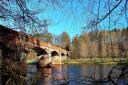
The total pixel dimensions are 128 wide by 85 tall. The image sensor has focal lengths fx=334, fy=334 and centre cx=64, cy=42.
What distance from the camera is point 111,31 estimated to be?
3955 mm

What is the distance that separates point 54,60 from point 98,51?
50942mm

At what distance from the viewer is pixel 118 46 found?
3.92m

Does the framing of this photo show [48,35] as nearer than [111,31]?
No

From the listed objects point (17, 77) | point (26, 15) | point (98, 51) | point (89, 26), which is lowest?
point (17, 77)

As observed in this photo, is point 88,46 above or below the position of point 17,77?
above

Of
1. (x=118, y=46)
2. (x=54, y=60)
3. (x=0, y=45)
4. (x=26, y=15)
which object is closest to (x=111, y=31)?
(x=118, y=46)

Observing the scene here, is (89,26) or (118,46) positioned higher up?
(89,26)

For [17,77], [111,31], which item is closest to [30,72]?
[17,77]

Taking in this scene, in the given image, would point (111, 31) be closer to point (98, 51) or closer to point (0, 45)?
point (98, 51)

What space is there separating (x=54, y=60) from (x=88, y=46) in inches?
1998

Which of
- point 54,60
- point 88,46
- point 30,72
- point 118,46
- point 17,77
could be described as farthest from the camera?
point 54,60

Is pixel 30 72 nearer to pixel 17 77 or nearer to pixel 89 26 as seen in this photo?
pixel 17 77

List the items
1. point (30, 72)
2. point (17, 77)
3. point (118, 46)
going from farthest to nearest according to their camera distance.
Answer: point (30, 72) → point (17, 77) → point (118, 46)

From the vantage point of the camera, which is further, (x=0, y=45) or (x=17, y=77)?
(x=0, y=45)
